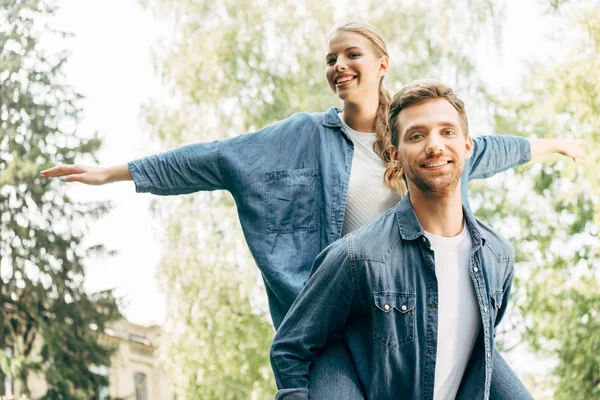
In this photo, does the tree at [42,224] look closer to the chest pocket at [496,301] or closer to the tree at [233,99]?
the tree at [233,99]

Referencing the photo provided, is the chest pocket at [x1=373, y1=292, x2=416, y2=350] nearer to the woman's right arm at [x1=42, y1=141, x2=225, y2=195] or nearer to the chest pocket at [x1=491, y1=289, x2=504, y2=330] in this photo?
the chest pocket at [x1=491, y1=289, x2=504, y2=330]

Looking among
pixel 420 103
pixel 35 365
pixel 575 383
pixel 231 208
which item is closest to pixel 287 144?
pixel 420 103

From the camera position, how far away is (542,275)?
67.5 feet

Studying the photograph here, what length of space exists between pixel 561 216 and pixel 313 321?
20613 millimetres

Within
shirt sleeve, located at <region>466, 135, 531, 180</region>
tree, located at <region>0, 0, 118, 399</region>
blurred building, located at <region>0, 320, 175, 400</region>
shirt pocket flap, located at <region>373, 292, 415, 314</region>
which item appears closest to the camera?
shirt pocket flap, located at <region>373, 292, 415, 314</region>

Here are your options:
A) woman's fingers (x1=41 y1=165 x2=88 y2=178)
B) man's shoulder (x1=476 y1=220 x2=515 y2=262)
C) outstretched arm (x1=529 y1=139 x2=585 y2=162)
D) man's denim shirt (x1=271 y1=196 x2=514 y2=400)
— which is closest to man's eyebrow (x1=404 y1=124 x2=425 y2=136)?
man's denim shirt (x1=271 y1=196 x2=514 y2=400)

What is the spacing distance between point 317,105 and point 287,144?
17.5 m

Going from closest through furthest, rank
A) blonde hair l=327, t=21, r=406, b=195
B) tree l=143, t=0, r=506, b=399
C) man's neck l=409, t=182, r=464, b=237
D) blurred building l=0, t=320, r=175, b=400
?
man's neck l=409, t=182, r=464, b=237, blonde hair l=327, t=21, r=406, b=195, tree l=143, t=0, r=506, b=399, blurred building l=0, t=320, r=175, b=400

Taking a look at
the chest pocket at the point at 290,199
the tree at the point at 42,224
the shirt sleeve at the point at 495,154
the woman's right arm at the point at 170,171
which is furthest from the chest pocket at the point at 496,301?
the tree at the point at 42,224

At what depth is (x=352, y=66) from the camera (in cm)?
383

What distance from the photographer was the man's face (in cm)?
286

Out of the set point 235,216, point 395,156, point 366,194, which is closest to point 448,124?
point 395,156

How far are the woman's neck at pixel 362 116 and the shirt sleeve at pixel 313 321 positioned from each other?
1127 millimetres

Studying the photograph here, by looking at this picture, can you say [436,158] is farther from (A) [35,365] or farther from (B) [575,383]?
(A) [35,365]
